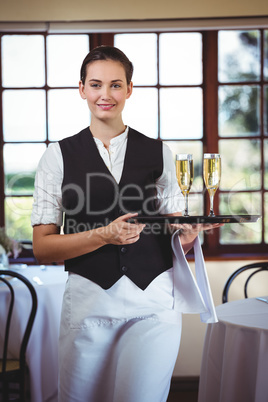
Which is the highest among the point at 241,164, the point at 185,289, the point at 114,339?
the point at 241,164

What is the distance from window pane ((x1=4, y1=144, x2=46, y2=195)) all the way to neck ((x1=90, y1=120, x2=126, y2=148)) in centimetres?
210

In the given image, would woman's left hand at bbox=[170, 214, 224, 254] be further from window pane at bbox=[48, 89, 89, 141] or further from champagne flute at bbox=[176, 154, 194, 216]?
window pane at bbox=[48, 89, 89, 141]

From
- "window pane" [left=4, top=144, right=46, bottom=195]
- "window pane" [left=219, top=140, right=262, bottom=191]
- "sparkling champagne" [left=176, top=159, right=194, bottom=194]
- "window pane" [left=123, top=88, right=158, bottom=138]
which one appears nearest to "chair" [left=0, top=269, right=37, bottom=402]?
"sparkling champagne" [left=176, top=159, right=194, bottom=194]

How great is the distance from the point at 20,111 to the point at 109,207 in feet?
7.60

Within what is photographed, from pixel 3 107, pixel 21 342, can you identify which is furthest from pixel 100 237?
pixel 3 107

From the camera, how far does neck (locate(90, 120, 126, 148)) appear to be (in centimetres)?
151

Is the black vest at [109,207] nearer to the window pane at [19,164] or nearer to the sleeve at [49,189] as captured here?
the sleeve at [49,189]

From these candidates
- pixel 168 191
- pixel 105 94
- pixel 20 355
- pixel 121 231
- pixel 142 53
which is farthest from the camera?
pixel 142 53

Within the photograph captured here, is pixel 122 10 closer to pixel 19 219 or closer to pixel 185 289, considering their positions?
pixel 19 219

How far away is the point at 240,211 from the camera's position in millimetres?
3584

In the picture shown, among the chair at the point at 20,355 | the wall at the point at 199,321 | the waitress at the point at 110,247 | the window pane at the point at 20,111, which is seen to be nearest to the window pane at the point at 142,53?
the window pane at the point at 20,111

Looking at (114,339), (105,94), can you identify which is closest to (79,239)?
(114,339)

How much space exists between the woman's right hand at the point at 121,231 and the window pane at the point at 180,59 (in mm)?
2395

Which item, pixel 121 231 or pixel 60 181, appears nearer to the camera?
pixel 121 231
